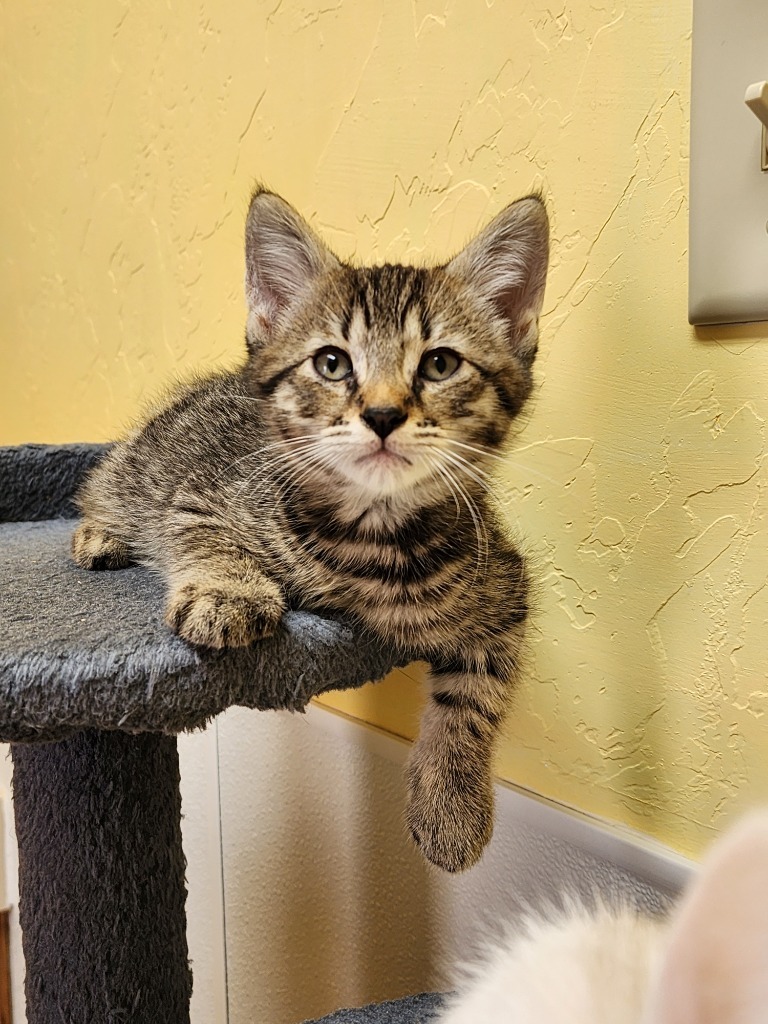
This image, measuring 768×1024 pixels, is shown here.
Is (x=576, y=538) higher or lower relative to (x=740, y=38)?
lower

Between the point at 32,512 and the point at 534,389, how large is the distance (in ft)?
2.38

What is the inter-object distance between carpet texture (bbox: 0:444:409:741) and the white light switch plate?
392mm

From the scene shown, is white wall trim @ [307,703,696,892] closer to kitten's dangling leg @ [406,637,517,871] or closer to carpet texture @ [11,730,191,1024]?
kitten's dangling leg @ [406,637,517,871]

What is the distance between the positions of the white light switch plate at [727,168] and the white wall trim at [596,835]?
1.50 feet

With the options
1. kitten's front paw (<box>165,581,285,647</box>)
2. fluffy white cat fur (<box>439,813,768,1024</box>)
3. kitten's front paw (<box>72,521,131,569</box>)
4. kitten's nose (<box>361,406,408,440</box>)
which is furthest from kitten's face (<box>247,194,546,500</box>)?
fluffy white cat fur (<box>439,813,768,1024</box>)

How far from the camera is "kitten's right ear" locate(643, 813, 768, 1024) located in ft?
0.80

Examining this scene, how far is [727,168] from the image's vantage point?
65cm

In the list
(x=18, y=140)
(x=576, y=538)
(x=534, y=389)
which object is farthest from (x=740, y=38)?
(x=18, y=140)

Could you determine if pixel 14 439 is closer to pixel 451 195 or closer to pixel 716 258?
pixel 451 195

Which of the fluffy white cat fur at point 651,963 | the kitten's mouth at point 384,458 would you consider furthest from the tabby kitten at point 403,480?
the fluffy white cat fur at point 651,963

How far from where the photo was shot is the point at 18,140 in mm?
1619

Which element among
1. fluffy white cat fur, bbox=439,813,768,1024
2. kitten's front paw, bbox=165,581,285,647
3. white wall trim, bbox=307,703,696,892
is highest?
kitten's front paw, bbox=165,581,285,647

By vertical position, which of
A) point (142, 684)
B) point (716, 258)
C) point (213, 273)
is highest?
Result: point (213, 273)

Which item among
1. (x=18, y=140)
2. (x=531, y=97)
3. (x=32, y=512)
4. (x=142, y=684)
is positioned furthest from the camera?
(x=18, y=140)
